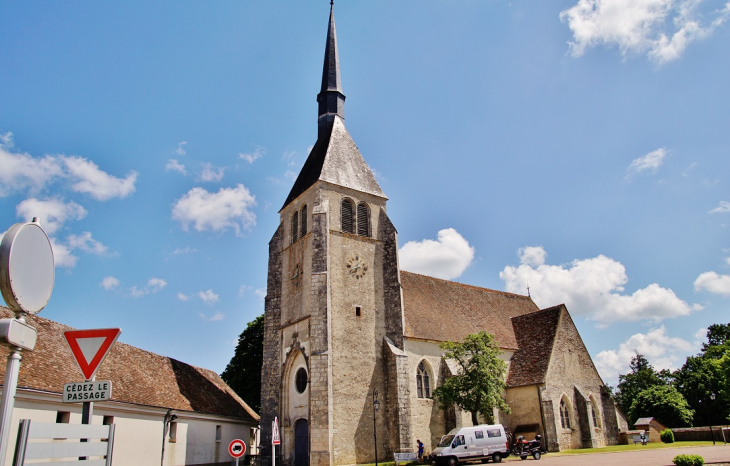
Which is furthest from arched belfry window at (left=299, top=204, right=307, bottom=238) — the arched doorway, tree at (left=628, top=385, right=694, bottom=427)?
tree at (left=628, top=385, right=694, bottom=427)

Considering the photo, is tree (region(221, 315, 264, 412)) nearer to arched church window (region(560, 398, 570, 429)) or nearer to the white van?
the white van

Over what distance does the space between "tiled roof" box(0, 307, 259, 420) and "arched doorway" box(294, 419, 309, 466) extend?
16.6 ft

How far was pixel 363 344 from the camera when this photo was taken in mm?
27141

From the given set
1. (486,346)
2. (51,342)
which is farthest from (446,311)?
(51,342)

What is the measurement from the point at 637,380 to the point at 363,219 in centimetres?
6508

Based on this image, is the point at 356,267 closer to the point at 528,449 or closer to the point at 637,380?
the point at 528,449

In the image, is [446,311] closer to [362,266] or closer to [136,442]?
[362,266]

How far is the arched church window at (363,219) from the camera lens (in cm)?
3016

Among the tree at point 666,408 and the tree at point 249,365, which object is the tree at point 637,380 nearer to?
the tree at point 666,408

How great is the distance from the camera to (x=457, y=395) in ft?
87.7

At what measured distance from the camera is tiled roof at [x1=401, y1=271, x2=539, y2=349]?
31.0 meters

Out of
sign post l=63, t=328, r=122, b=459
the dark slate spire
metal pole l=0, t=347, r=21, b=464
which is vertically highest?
the dark slate spire

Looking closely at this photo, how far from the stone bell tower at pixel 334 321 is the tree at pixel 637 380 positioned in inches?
2102

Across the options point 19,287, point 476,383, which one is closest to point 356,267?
point 476,383
